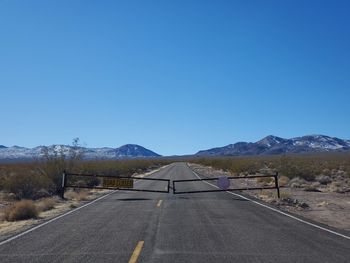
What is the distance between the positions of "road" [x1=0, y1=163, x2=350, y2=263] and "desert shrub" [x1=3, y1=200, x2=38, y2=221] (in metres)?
1.47

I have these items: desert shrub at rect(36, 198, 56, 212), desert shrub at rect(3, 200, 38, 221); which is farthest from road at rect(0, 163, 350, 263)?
desert shrub at rect(36, 198, 56, 212)

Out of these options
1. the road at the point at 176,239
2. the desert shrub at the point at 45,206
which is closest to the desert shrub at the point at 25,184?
the desert shrub at the point at 45,206

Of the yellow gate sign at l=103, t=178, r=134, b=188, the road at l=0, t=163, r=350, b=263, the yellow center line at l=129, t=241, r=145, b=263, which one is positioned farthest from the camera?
the yellow gate sign at l=103, t=178, r=134, b=188

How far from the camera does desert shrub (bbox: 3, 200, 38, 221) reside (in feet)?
63.1

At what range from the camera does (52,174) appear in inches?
1390

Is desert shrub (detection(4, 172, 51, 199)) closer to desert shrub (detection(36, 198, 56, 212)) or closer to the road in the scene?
desert shrub (detection(36, 198, 56, 212))

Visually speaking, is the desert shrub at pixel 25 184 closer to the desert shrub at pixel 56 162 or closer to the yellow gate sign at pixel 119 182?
the desert shrub at pixel 56 162

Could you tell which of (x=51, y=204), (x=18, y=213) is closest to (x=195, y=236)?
(x=18, y=213)

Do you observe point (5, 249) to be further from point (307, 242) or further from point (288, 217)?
point (288, 217)

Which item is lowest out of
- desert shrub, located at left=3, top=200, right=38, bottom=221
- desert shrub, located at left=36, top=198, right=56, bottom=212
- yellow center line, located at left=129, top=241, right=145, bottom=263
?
yellow center line, located at left=129, top=241, right=145, bottom=263

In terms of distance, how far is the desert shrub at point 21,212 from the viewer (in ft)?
63.1

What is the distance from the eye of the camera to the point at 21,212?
19406 millimetres

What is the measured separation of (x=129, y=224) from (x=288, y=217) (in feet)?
19.6

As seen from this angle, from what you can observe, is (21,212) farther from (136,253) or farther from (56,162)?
(56,162)
